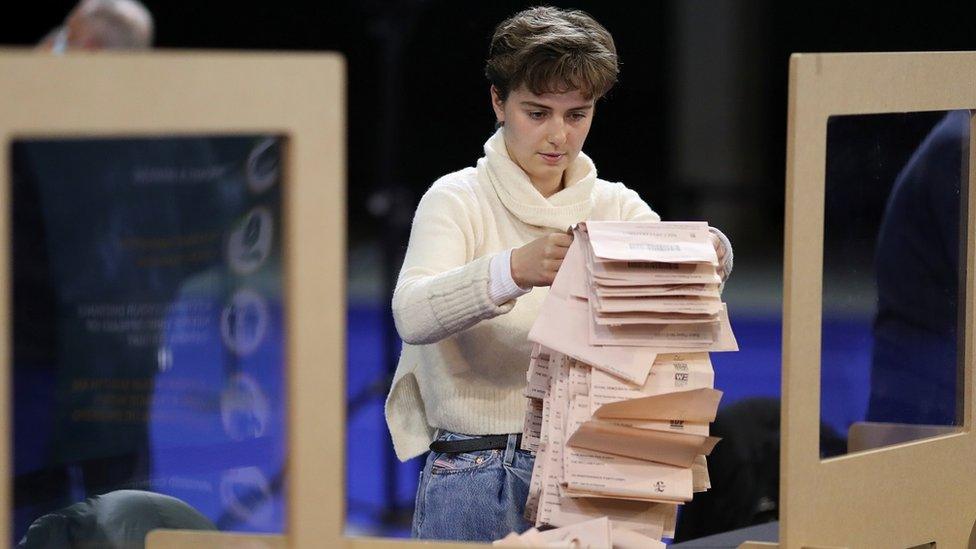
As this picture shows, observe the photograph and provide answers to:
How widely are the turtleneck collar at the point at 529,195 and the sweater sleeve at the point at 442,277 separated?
0.06 metres

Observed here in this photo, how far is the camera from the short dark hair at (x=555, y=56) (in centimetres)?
200

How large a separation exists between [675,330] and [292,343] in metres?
0.60

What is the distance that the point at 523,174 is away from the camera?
81.3 inches

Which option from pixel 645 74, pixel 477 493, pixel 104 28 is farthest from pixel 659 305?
pixel 645 74

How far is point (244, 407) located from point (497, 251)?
682 millimetres

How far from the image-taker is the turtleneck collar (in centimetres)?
205

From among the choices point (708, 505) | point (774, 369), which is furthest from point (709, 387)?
point (774, 369)

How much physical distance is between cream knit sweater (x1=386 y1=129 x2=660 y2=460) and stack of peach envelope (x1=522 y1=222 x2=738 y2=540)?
8.2 inches

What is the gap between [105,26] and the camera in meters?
2.87

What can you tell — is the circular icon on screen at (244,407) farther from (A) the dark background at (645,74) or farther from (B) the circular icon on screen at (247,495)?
(A) the dark background at (645,74)

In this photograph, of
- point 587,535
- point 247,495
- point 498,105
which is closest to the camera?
point 247,495

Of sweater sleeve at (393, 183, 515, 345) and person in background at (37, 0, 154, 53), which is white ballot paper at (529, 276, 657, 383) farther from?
person in background at (37, 0, 154, 53)

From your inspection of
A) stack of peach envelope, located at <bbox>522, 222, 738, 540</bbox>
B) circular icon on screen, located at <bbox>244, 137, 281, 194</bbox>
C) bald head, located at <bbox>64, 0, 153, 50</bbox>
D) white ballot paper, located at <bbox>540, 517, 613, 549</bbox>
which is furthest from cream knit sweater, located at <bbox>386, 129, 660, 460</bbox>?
bald head, located at <bbox>64, 0, 153, 50</bbox>

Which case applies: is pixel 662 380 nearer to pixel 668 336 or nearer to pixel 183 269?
pixel 668 336
